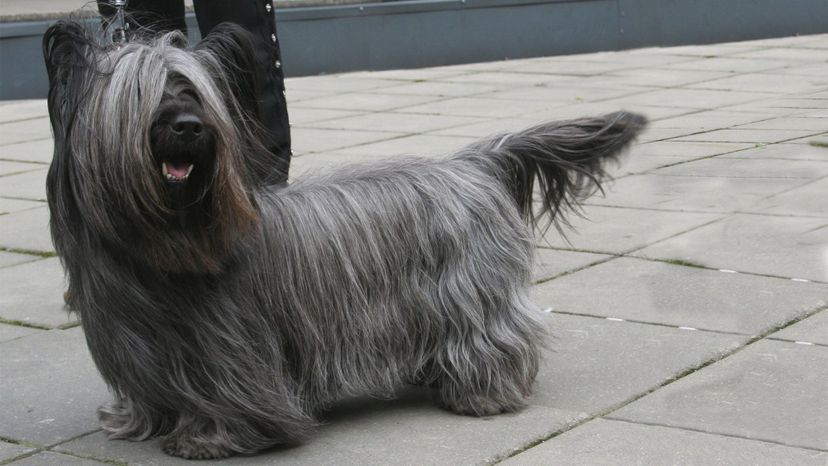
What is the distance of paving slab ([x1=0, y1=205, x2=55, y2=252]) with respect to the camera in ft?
23.0

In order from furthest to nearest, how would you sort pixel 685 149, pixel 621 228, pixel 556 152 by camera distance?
pixel 685 149 < pixel 621 228 < pixel 556 152

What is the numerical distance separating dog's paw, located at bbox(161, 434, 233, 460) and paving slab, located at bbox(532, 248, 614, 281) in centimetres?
231

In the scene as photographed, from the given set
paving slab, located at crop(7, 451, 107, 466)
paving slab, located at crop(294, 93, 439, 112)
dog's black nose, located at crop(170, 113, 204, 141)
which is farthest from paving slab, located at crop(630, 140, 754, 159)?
dog's black nose, located at crop(170, 113, 204, 141)

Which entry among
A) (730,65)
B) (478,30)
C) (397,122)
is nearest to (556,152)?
(397,122)

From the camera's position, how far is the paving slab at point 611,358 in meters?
4.55

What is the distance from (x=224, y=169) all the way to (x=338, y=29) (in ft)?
34.8

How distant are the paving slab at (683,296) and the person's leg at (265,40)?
1343 mm

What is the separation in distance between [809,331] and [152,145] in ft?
8.98

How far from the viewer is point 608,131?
4.69 meters

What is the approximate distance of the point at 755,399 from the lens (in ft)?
14.5

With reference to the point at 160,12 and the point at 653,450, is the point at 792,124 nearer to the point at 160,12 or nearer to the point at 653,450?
the point at 160,12

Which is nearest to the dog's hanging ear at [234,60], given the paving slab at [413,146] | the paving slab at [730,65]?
the paving slab at [413,146]

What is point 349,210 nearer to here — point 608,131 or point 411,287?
point 411,287

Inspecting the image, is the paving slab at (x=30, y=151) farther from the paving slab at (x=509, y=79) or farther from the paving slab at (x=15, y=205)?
the paving slab at (x=509, y=79)
